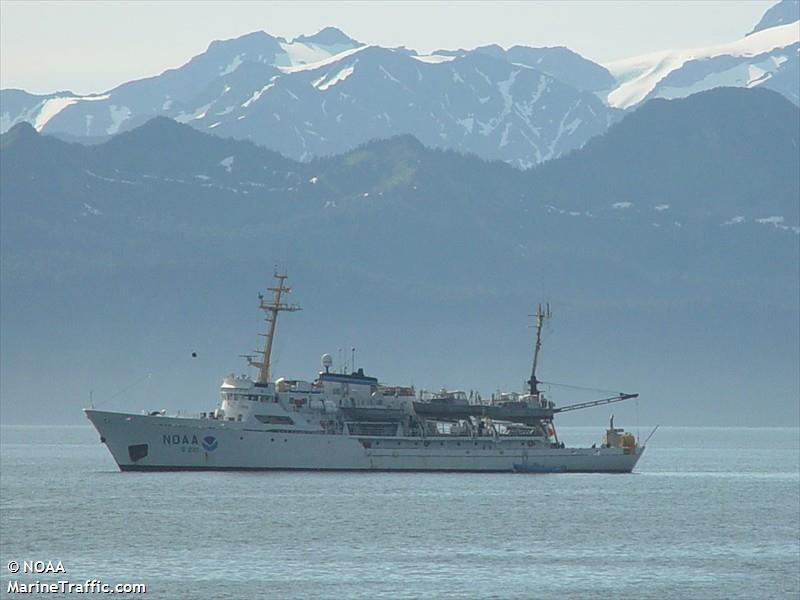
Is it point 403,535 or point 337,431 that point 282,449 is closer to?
point 337,431

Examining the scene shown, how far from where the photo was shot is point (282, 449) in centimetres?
15200

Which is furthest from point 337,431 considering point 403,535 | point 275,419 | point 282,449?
point 403,535

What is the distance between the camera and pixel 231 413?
151000mm

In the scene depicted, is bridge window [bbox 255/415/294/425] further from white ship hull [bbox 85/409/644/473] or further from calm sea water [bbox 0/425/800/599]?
calm sea water [bbox 0/425/800/599]

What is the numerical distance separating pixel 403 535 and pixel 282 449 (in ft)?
128

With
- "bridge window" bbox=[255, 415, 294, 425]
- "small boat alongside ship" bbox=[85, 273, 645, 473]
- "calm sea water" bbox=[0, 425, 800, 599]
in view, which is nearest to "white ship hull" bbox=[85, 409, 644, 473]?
"small boat alongside ship" bbox=[85, 273, 645, 473]

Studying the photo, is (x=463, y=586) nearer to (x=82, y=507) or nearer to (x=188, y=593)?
(x=188, y=593)

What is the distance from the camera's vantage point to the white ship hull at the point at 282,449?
151 meters

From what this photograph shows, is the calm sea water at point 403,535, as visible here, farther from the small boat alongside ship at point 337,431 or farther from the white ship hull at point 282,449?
the small boat alongside ship at point 337,431

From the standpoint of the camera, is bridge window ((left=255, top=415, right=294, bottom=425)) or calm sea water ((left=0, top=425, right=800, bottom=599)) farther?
bridge window ((left=255, top=415, right=294, bottom=425))

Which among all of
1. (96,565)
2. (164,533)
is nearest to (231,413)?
(164,533)

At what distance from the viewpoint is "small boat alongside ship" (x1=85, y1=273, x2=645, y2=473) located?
15075cm

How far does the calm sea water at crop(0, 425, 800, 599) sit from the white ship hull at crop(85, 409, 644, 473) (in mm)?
1733

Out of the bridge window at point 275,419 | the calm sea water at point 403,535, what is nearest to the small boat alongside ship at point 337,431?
the bridge window at point 275,419
